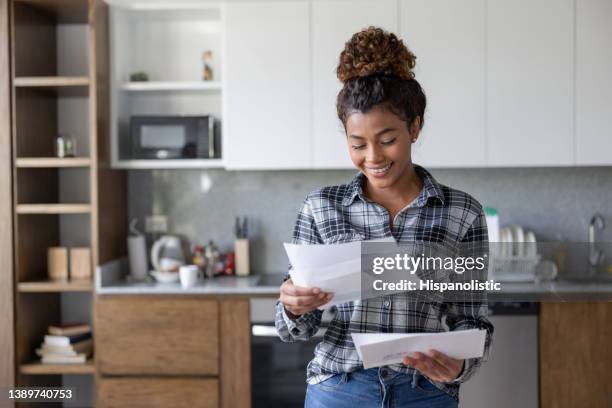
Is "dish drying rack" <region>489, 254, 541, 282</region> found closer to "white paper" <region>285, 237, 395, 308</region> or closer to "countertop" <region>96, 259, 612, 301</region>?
"countertop" <region>96, 259, 612, 301</region>

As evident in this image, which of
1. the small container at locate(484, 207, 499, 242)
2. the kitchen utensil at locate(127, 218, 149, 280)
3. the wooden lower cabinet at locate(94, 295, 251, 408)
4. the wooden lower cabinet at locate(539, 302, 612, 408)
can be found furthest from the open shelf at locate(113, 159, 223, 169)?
the wooden lower cabinet at locate(539, 302, 612, 408)

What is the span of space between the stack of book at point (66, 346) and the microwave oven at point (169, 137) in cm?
92

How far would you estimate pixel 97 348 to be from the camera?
10.1 ft

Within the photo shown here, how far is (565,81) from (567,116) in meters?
0.17

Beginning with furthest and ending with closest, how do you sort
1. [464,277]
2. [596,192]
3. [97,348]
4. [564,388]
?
[596,192] < [97,348] < [564,388] < [464,277]

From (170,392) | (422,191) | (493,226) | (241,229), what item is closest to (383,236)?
(422,191)

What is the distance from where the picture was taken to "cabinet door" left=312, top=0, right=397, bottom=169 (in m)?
3.17

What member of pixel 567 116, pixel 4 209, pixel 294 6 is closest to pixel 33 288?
pixel 4 209

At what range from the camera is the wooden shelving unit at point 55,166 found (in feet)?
10.4

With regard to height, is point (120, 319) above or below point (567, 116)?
below

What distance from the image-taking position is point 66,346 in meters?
3.21

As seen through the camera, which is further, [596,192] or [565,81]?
[596,192]

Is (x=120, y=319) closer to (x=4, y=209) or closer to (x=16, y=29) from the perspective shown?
(x=4, y=209)

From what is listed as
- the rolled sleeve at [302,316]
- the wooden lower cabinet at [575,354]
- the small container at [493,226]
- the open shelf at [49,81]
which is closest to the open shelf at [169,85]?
the open shelf at [49,81]
